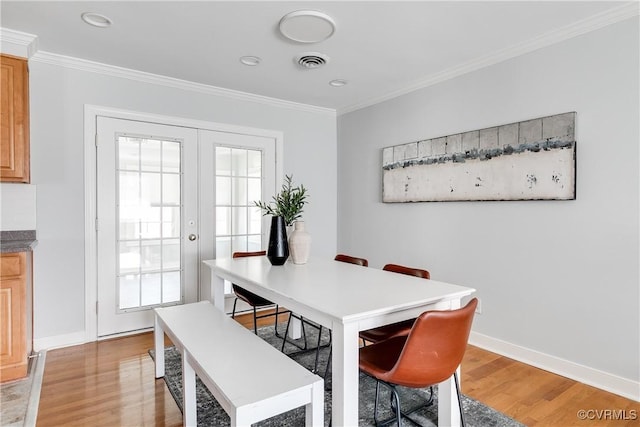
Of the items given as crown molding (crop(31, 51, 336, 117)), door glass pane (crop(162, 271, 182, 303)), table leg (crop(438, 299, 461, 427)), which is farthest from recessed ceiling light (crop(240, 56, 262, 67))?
table leg (crop(438, 299, 461, 427))

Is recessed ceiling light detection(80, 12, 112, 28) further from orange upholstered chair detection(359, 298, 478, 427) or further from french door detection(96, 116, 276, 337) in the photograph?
orange upholstered chair detection(359, 298, 478, 427)

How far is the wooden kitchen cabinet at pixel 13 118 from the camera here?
8.43 feet

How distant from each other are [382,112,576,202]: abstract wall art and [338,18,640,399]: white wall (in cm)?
7

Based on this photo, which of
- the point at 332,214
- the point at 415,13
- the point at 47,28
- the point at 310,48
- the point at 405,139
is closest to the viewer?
the point at 415,13

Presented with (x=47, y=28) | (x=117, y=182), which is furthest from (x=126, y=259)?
(x=47, y=28)

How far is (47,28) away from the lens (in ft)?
8.45

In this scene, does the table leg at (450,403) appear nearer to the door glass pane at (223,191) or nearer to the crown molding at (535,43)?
the crown molding at (535,43)

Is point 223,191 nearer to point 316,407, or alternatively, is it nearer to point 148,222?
point 148,222

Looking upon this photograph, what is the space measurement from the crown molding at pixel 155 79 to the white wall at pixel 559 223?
60.0 inches

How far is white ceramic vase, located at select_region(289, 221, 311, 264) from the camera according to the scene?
8.55 feet

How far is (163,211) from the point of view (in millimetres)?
3574

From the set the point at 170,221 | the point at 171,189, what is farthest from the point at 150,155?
the point at 170,221

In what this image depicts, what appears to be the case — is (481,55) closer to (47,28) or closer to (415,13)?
(415,13)

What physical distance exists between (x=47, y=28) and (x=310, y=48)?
1899mm
